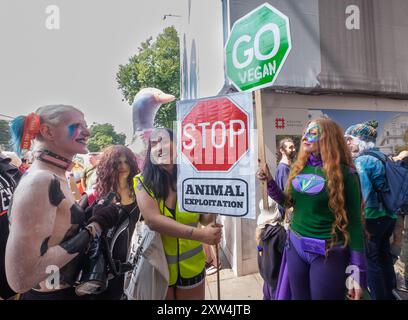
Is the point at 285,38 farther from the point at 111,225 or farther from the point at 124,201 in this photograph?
the point at 111,225

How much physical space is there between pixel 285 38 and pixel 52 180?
1746 millimetres

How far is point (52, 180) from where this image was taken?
1516mm

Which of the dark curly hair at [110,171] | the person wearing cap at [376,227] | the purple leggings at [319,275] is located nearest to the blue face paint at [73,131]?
the dark curly hair at [110,171]

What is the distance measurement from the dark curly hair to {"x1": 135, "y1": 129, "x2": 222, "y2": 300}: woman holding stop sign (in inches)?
3.4

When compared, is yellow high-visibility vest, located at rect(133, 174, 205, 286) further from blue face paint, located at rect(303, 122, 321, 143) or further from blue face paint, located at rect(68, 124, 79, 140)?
blue face paint, located at rect(303, 122, 321, 143)

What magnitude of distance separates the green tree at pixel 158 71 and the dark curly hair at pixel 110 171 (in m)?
0.37

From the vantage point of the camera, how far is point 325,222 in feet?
5.22

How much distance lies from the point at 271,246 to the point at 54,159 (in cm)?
179

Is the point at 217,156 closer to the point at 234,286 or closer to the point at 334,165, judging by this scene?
the point at 334,165

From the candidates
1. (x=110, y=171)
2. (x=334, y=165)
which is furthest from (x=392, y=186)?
(x=110, y=171)

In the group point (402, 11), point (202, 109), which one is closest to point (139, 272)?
point (202, 109)

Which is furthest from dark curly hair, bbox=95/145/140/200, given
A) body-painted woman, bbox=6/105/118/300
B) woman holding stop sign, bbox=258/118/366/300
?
woman holding stop sign, bbox=258/118/366/300

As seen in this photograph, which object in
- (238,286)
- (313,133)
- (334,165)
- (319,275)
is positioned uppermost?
(313,133)
